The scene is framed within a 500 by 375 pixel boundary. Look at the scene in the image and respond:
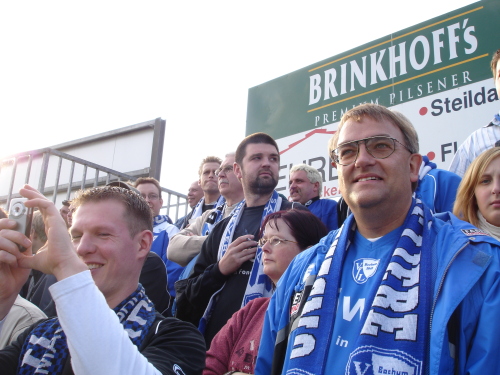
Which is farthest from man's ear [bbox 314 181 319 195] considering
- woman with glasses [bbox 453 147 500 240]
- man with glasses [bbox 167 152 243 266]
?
woman with glasses [bbox 453 147 500 240]

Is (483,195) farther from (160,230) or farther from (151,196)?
(151,196)

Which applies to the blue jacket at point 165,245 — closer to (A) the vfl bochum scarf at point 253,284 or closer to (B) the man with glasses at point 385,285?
(A) the vfl bochum scarf at point 253,284

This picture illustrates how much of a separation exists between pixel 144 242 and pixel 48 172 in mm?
4410

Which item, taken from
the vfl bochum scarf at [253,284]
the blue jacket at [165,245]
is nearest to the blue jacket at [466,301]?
the vfl bochum scarf at [253,284]

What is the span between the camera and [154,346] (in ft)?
5.72

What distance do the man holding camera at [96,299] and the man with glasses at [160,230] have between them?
2.17 metres

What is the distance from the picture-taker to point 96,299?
1464mm

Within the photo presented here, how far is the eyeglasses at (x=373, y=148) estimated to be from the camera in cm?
203

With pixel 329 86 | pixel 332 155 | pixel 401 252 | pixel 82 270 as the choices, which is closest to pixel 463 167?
pixel 332 155

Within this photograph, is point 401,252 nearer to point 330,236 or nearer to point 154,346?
point 330,236

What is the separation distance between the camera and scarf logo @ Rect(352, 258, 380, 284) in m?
1.83

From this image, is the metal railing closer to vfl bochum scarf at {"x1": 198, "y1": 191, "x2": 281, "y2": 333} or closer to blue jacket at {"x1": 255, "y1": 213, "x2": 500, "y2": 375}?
vfl bochum scarf at {"x1": 198, "y1": 191, "x2": 281, "y2": 333}

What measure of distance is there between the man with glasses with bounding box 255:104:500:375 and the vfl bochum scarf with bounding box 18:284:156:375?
0.53 meters

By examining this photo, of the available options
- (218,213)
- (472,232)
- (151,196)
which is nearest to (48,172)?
(151,196)
